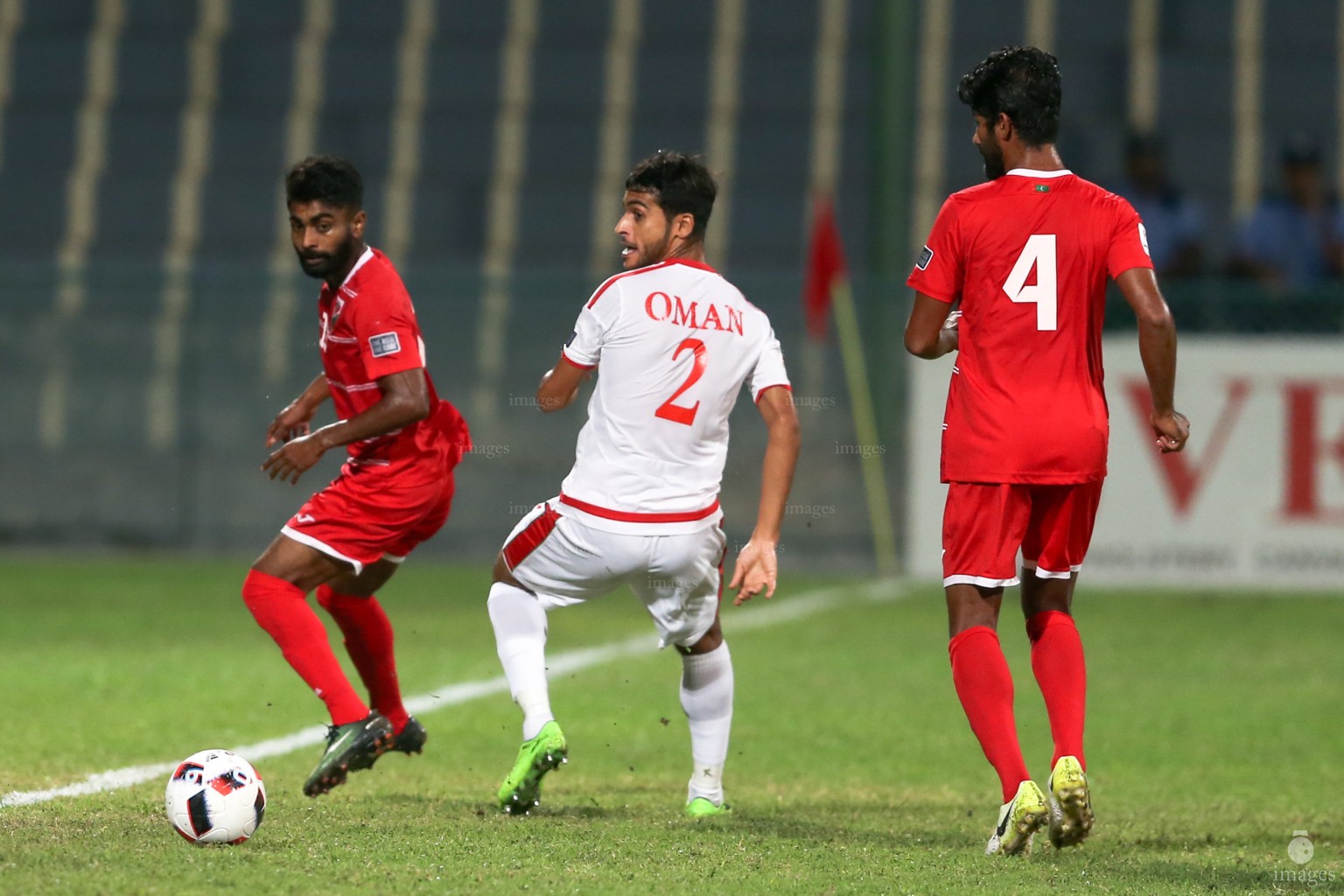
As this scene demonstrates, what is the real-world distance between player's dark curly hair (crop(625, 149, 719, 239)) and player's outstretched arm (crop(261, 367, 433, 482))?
0.81 m

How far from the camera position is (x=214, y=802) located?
434 centimetres

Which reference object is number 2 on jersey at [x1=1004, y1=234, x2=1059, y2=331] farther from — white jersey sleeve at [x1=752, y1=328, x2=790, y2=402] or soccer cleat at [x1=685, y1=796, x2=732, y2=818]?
→ soccer cleat at [x1=685, y1=796, x2=732, y2=818]

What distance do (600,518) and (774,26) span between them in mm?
12964

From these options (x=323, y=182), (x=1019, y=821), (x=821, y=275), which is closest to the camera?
(x=1019, y=821)

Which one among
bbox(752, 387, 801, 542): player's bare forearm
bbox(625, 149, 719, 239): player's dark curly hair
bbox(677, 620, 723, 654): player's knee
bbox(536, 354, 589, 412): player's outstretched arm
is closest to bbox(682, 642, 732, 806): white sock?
bbox(677, 620, 723, 654): player's knee

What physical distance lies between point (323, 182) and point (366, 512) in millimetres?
929

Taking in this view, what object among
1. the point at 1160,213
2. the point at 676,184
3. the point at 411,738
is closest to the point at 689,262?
the point at 676,184

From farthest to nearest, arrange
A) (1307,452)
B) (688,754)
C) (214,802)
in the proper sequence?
(1307,452)
(688,754)
(214,802)

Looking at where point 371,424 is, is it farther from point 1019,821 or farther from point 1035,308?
point 1019,821

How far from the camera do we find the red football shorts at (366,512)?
5.45 m

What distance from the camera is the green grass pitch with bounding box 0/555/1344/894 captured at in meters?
4.18

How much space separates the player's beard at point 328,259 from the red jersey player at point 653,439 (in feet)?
2.41

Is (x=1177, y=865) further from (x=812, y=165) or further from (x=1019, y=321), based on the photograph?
(x=812, y=165)

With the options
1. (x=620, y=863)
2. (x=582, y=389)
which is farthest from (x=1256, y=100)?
(x=620, y=863)
